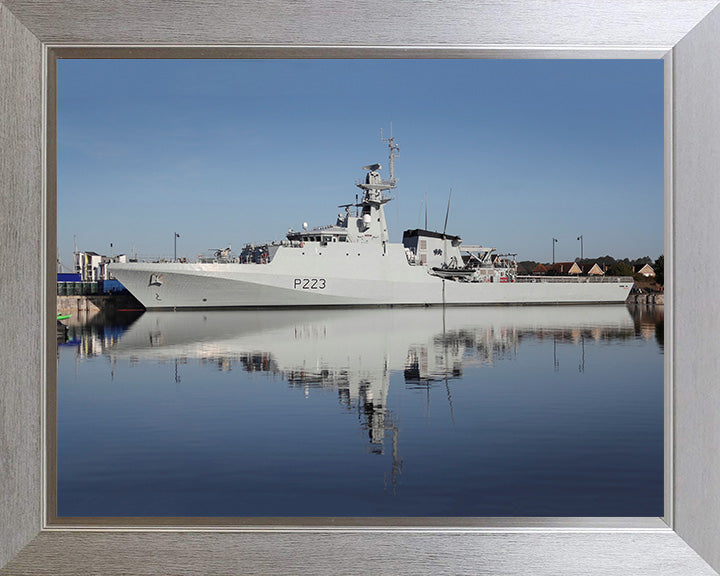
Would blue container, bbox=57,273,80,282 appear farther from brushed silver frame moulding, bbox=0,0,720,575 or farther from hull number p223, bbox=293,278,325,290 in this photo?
brushed silver frame moulding, bbox=0,0,720,575

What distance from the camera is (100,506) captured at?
8.51 feet

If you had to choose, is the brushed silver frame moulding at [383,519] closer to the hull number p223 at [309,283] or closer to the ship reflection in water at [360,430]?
the ship reflection in water at [360,430]

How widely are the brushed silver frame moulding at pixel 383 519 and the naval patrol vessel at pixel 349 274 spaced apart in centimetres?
1461

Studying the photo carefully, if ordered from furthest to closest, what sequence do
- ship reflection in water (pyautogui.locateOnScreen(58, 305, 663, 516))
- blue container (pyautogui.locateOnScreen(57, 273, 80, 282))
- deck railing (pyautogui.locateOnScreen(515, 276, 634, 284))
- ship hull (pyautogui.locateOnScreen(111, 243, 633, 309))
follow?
blue container (pyautogui.locateOnScreen(57, 273, 80, 282))
deck railing (pyautogui.locateOnScreen(515, 276, 634, 284))
ship hull (pyautogui.locateOnScreen(111, 243, 633, 309))
ship reflection in water (pyautogui.locateOnScreen(58, 305, 663, 516))

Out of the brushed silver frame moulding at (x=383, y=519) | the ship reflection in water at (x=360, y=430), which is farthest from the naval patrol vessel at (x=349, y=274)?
the brushed silver frame moulding at (x=383, y=519)

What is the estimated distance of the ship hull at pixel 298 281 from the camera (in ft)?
53.5

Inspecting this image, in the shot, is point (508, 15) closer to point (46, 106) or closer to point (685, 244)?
point (685, 244)

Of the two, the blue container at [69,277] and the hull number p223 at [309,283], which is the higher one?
the blue container at [69,277]

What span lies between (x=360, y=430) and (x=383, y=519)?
2.44 meters

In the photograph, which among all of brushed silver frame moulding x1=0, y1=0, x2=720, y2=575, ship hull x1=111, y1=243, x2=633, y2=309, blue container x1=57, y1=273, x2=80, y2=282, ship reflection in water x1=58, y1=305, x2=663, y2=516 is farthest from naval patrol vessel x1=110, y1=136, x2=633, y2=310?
brushed silver frame moulding x1=0, y1=0, x2=720, y2=575

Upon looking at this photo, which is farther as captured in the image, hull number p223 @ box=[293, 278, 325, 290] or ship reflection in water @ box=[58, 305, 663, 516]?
hull number p223 @ box=[293, 278, 325, 290]

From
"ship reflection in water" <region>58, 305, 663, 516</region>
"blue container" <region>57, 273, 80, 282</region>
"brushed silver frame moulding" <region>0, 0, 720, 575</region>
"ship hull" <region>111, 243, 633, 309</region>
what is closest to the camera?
"brushed silver frame moulding" <region>0, 0, 720, 575</region>

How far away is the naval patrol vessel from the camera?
54.0 feet

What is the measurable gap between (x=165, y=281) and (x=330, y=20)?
51.6 feet
